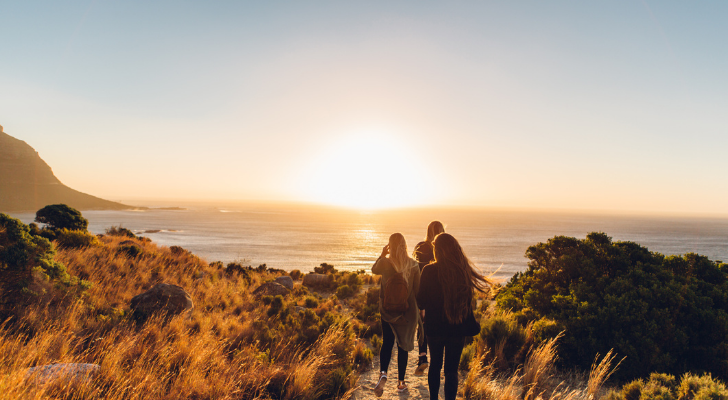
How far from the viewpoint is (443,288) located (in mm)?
3688

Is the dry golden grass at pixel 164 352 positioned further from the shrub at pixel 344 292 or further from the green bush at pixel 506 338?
the shrub at pixel 344 292

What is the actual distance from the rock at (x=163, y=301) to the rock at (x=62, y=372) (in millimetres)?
3199

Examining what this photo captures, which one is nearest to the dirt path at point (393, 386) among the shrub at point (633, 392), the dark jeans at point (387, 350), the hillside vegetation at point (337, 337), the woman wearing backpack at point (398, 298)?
the hillside vegetation at point (337, 337)

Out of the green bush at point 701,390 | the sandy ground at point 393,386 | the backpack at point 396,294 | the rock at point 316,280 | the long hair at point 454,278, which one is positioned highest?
the long hair at point 454,278

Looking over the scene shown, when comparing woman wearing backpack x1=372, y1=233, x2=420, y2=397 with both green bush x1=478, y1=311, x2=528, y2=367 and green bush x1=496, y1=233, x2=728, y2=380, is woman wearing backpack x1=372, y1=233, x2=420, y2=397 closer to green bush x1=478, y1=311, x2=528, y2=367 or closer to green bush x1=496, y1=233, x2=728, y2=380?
green bush x1=478, y1=311, x2=528, y2=367

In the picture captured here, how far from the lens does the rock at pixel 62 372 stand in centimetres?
344

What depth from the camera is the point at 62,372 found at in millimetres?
3668

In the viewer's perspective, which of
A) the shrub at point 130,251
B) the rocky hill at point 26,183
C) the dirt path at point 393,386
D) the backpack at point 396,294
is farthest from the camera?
the rocky hill at point 26,183

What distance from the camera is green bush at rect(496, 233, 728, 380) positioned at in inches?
242

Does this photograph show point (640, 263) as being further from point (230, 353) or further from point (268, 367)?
point (230, 353)

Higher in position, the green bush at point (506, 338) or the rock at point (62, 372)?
the rock at point (62, 372)

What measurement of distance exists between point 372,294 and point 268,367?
25.4ft

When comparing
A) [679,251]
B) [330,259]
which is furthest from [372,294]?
[679,251]

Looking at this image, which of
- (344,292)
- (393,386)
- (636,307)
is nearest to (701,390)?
(636,307)
